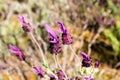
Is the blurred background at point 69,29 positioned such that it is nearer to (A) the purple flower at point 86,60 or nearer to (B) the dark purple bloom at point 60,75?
(B) the dark purple bloom at point 60,75

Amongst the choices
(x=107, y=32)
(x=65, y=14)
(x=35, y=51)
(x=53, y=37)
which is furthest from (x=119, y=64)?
(x=53, y=37)

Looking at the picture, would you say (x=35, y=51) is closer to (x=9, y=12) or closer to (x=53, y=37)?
(x=9, y=12)

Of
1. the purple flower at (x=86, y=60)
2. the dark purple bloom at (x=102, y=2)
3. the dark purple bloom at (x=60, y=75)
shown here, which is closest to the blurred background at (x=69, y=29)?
the dark purple bloom at (x=102, y=2)

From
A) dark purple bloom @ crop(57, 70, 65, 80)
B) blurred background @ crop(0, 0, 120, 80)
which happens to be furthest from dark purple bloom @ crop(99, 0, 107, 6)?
dark purple bloom @ crop(57, 70, 65, 80)

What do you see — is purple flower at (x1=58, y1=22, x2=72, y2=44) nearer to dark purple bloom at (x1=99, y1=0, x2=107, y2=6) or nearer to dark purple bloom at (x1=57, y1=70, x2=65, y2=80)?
dark purple bloom at (x1=57, y1=70, x2=65, y2=80)

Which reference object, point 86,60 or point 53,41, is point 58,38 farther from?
point 86,60

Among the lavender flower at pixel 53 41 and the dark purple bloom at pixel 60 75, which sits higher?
the lavender flower at pixel 53 41

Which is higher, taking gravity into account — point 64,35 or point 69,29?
point 64,35

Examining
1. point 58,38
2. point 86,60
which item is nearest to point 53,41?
point 58,38
